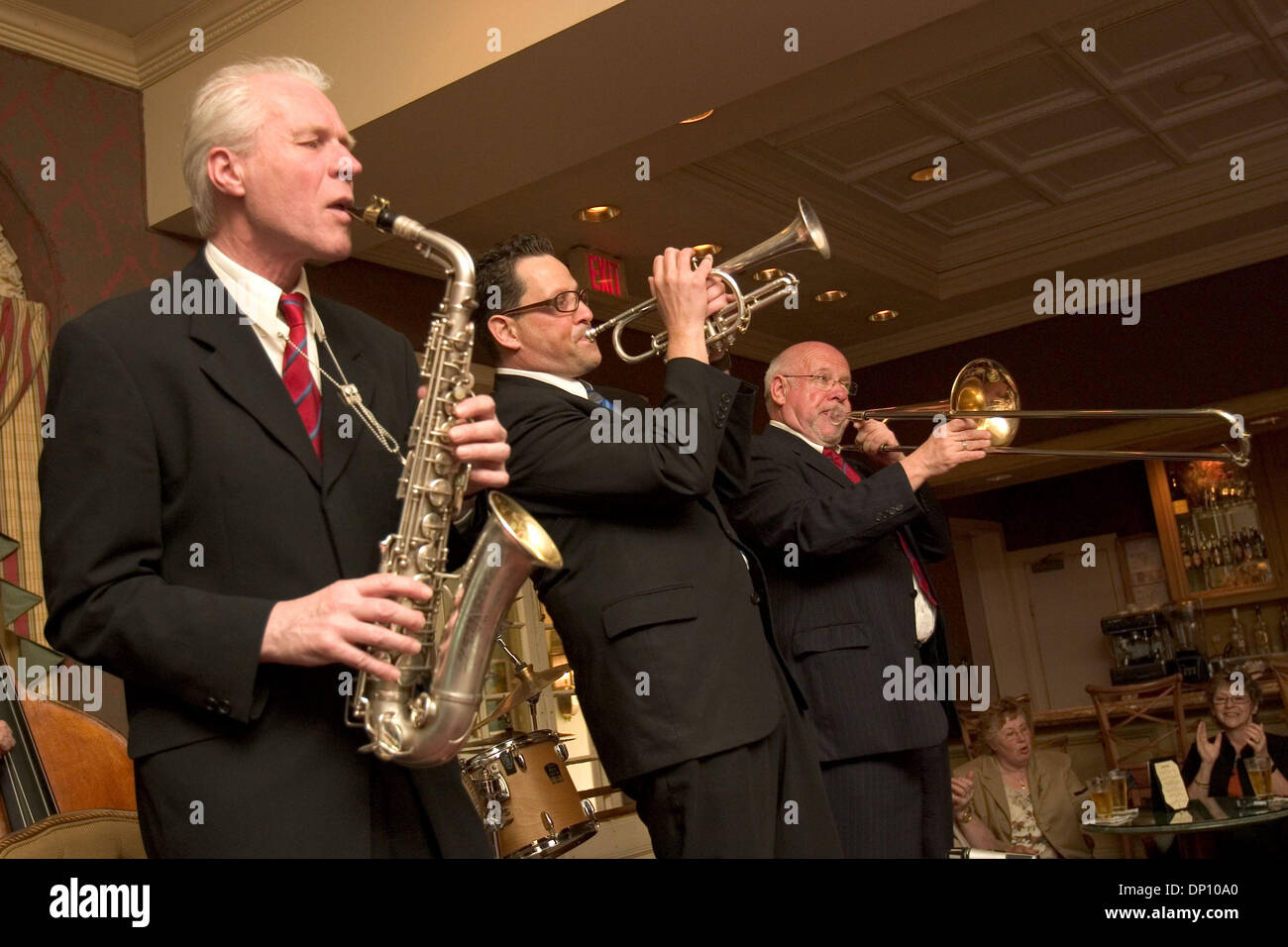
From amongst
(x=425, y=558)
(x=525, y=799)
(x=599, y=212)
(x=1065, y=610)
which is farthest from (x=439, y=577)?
(x=1065, y=610)

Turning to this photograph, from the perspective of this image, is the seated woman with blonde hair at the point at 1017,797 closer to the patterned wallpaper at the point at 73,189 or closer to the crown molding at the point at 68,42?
the patterned wallpaper at the point at 73,189

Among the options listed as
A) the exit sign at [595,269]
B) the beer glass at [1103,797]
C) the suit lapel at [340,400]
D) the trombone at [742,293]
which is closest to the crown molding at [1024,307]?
the exit sign at [595,269]

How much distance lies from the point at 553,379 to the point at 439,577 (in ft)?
2.86

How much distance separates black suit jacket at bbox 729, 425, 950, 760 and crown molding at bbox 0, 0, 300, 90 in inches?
105

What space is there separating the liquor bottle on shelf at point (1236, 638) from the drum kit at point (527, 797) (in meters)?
6.57

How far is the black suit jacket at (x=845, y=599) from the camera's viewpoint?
2.45 m

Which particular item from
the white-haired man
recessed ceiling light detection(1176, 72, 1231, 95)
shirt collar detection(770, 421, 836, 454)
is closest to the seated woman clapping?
shirt collar detection(770, 421, 836, 454)

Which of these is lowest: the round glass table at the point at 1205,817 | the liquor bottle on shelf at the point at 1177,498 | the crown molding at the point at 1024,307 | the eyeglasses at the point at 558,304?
the round glass table at the point at 1205,817

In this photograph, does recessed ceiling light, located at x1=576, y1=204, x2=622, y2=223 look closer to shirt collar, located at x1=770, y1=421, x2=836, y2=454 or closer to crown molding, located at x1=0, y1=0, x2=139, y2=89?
crown molding, located at x1=0, y1=0, x2=139, y2=89

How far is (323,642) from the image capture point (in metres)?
1.12

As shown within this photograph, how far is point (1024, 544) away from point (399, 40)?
→ 7.65m

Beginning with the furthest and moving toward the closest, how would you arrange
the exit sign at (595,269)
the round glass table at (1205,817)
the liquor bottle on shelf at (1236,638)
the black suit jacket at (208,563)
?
the liquor bottle on shelf at (1236,638) < the exit sign at (595,269) < the round glass table at (1205,817) < the black suit jacket at (208,563)

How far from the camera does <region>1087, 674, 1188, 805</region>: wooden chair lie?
5047 mm
